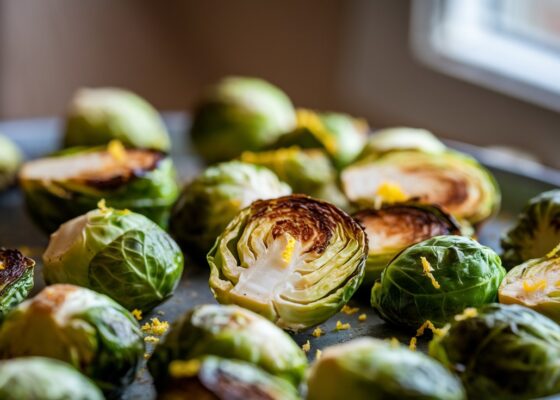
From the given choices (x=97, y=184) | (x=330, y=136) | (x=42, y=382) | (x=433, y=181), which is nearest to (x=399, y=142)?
(x=330, y=136)

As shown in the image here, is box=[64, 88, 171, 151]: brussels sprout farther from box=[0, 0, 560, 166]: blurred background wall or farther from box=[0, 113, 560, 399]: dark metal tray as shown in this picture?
box=[0, 0, 560, 166]: blurred background wall

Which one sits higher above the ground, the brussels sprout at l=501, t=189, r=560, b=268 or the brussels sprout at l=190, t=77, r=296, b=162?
the brussels sprout at l=501, t=189, r=560, b=268

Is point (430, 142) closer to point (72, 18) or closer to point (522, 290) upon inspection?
point (522, 290)

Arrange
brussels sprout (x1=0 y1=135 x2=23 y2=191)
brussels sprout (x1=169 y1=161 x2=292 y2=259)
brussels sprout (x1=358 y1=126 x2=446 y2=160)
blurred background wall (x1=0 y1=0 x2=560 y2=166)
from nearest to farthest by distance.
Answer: brussels sprout (x1=169 y1=161 x2=292 y2=259) → brussels sprout (x1=358 y1=126 x2=446 y2=160) → brussels sprout (x1=0 y1=135 x2=23 y2=191) → blurred background wall (x1=0 y1=0 x2=560 y2=166)

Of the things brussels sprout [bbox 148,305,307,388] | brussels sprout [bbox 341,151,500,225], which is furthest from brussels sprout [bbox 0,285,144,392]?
brussels sprout [bbox 341,151,500,225]

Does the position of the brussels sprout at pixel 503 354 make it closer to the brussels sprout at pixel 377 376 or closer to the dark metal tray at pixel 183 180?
the brussels sprout at pixel 377 376

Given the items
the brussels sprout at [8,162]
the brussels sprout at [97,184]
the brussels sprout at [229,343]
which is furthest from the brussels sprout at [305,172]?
the brussels sprout at [229,343]

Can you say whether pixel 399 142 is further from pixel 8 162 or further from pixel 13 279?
pixel 13 279
